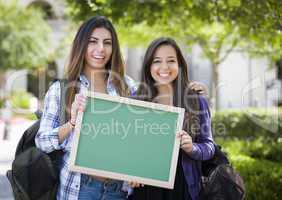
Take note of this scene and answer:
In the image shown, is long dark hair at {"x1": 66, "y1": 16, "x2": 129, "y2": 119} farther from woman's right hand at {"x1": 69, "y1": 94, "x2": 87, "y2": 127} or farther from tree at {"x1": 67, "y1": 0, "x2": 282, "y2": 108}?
tree at {"x1": 67, "y1": 0, "x2": 282, "y2": 108}

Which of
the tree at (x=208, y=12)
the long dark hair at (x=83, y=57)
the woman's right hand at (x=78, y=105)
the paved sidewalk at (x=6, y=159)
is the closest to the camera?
the woman's right hand at (x=78, y=105)

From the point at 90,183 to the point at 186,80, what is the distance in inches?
36.6

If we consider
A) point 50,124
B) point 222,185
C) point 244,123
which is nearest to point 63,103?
point 50,124

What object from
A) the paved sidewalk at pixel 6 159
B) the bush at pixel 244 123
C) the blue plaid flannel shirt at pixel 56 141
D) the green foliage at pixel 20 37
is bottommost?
the paved sidewalk at pixel 6 159

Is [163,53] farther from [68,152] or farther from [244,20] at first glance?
[244,20]

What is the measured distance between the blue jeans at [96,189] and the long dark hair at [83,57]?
1.75 ft

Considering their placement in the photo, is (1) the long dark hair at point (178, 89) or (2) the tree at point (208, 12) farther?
(2) the tree at point (208, 12)

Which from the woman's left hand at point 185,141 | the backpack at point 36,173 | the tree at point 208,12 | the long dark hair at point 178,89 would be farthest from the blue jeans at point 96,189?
the tree at point 208,12

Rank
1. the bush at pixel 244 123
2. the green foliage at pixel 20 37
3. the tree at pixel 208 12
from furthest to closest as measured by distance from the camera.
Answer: the green foliage at pixel 20 37 < the bush at pixel 244 123 < the tree at pixel 208 12

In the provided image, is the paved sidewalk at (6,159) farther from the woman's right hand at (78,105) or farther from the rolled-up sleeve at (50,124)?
the woman's right hand at (78,105)

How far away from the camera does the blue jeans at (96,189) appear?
117 inches

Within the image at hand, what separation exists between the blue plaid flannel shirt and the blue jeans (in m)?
0.04

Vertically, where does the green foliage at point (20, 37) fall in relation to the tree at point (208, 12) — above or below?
above

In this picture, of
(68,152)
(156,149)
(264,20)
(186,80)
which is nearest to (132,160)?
(156,149)
